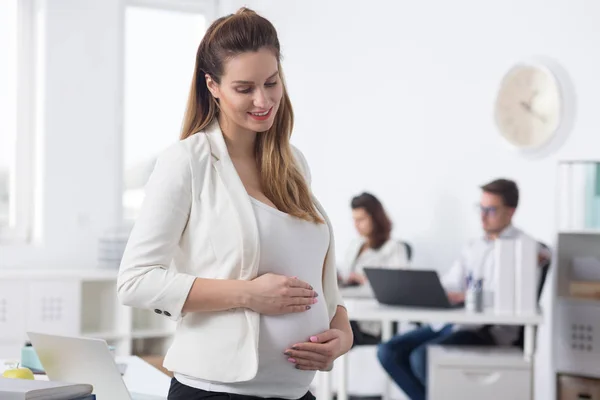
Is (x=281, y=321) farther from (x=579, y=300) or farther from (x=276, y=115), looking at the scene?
(x=579, y=300)

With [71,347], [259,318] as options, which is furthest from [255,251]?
[71,347]

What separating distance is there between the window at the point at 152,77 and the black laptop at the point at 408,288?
2.84m

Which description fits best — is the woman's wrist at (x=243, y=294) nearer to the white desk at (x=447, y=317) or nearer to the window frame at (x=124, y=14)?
the white desk at (x=447, y=317)

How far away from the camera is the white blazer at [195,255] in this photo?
1403 millimetres

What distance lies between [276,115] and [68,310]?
4213 millimetres

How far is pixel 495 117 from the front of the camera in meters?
5.05

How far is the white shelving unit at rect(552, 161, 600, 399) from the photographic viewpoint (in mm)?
3883

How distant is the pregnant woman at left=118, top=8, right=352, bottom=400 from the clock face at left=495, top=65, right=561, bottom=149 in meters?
3.46

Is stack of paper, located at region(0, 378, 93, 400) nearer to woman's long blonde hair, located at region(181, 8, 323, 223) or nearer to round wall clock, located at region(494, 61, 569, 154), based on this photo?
woman's long blonde hair, located at region(181, 8, 323, 223)

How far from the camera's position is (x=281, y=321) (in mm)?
1469

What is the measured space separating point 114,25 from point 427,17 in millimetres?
2165

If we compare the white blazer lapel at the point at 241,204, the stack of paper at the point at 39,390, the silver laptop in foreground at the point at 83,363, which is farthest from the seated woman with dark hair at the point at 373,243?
the stack of paper at the point at 39,390

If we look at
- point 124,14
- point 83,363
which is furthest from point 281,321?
point 124,14

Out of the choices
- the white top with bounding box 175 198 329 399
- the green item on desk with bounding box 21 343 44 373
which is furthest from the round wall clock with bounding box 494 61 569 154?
the white top with bounding box 175 198 329 399
